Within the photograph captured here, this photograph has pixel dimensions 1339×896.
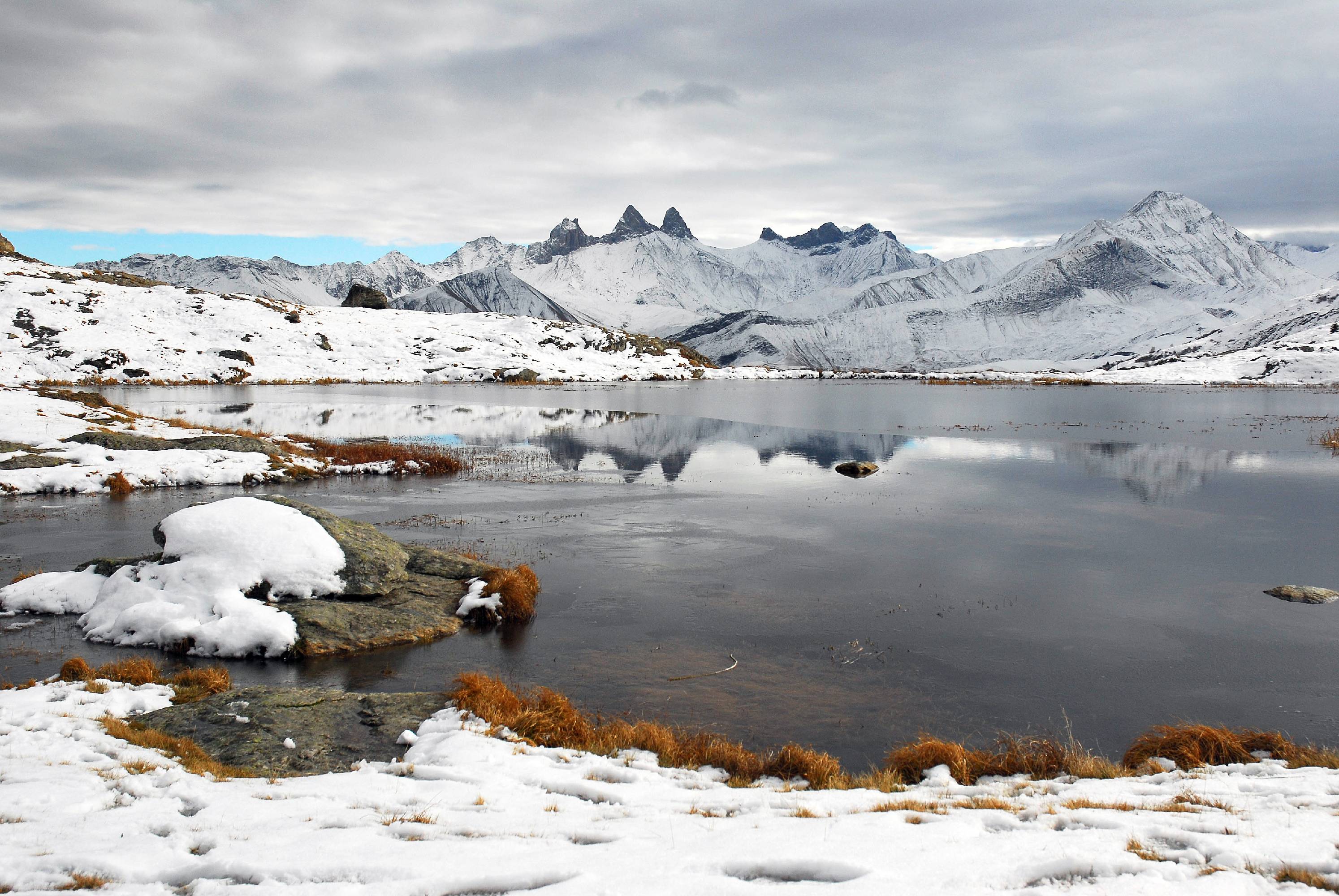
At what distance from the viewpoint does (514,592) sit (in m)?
19.3

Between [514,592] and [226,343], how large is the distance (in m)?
145

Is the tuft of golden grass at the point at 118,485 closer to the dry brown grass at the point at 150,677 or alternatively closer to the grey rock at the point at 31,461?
the grey rock at the point at 31,461

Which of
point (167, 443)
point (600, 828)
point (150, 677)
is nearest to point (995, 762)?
point (600, 828)

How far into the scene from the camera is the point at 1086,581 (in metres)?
22.6

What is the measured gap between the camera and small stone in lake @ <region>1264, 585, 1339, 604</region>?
20.5 m

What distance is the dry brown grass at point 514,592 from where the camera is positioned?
19.0m

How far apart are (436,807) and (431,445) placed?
4400 cm

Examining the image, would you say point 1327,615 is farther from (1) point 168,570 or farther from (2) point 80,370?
(2) point 80,370

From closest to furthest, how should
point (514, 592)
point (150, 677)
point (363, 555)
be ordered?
point (150, 677), point (514, 592), point (363, 555)

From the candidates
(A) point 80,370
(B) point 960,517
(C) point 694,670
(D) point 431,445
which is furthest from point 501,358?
(C) point 694,670

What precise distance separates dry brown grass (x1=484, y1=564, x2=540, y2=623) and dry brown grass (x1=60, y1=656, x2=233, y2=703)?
623 centimetres

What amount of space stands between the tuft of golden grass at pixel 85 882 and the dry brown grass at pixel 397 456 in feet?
117

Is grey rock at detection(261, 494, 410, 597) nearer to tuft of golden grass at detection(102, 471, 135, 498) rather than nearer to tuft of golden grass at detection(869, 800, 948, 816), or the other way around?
tuft of golden grass at detection(869, 800, 948, 816)

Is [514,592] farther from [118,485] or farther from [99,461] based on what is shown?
[99,461]
